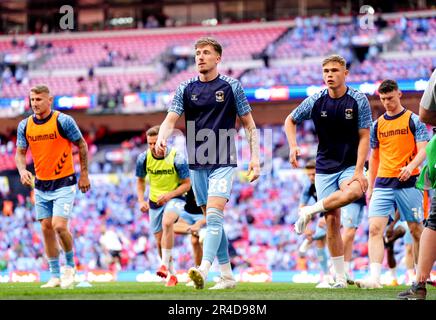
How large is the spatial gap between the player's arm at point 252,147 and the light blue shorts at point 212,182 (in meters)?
0.23

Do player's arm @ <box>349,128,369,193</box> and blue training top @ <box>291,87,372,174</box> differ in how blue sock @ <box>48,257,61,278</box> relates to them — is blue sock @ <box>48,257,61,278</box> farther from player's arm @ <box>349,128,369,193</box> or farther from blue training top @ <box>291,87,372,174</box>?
player's arm @ <box>349,128,369,193</box>

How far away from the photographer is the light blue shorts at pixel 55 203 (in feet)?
36.0

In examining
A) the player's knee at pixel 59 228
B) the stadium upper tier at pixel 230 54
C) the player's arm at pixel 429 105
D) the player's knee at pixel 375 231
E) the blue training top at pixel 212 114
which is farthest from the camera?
the stadium upper tier at pixel 230 54

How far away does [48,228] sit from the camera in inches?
441

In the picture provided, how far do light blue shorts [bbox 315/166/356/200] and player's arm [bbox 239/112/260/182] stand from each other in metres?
1.03

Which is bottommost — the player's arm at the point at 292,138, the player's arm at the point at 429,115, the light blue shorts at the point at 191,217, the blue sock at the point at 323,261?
the blue sock at the point at 323,261

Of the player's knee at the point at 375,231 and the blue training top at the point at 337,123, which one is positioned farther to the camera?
the player's knee at the point at 375,231

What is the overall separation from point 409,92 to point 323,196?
22809mm

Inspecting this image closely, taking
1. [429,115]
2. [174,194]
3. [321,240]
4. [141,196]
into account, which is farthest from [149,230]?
[429,115]

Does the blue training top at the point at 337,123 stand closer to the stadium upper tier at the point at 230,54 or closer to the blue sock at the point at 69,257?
the blue sock at the point at 69,257

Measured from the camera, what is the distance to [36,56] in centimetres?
4316

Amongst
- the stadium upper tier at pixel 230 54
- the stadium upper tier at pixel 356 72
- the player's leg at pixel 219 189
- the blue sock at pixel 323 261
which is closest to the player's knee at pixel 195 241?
the blue sock at pixel 323 261

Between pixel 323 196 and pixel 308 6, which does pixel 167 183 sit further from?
pixel 308 6
